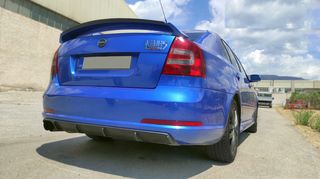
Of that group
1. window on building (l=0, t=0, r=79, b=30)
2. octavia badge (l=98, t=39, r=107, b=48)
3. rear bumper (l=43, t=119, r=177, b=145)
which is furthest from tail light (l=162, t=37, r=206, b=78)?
window on building (l=0, t=0, r=79, b=30)

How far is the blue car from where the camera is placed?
112 inches

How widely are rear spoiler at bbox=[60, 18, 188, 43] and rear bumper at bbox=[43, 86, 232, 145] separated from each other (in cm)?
61

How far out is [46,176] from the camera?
9.37 feet

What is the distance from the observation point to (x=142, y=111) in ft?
9.35

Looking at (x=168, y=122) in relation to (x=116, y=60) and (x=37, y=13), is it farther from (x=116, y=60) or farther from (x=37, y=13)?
(x=37, y=13)

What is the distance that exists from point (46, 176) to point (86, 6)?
2459 centimetres

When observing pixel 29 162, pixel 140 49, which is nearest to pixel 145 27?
pixel 140 49

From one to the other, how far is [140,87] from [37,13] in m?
20.1

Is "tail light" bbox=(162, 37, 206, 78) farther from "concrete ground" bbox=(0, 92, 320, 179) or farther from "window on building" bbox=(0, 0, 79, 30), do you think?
"window on building" bbox=(0, 0, 79, 30)

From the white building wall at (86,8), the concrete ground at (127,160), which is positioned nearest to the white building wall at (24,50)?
the white building wall at (86,8)

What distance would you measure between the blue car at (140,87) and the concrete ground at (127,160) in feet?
1.23

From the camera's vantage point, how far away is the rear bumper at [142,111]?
2816 millimetres

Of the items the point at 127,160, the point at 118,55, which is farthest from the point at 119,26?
the point at 127,160

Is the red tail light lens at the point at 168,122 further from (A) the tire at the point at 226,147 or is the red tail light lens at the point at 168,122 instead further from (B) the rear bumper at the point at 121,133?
(A) the tire at the point at 226,147
